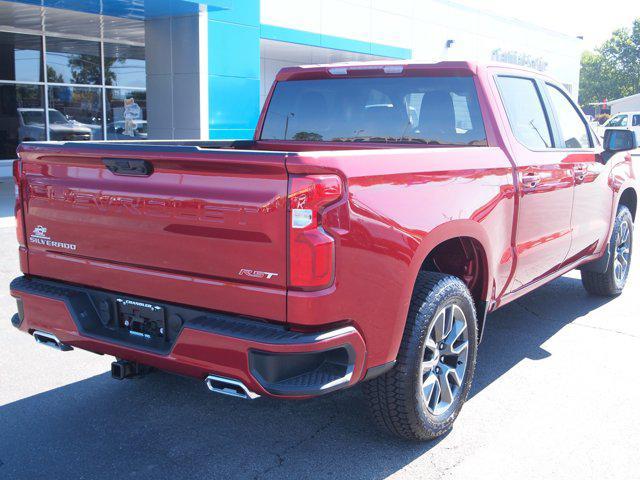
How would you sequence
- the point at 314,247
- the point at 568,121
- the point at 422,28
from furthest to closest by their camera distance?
1. the point at 422,28
2. the point at 568,121
3. the point at 314,247

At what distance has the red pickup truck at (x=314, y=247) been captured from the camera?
2791 millimetres

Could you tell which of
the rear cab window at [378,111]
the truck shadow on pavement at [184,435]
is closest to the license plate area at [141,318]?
the truck shadow on pavement at [184,435]

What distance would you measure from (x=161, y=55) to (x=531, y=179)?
1291 centimetres

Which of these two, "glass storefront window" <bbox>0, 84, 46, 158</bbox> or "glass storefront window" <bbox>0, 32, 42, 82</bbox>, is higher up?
"glass storefront window" <bbox>0, 32, 42, 82</bbox>

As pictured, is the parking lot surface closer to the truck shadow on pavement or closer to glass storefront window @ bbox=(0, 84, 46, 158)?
the truck shadow on pavement

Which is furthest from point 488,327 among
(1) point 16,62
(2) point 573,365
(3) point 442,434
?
(1) point 16,62

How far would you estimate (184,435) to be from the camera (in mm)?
3695

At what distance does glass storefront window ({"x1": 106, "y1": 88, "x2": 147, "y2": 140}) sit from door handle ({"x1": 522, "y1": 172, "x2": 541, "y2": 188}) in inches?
631

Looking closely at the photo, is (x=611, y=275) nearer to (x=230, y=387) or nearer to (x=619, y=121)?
(x=230, y=387)

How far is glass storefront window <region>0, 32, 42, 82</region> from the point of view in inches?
658

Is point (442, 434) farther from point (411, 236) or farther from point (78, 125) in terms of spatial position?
point (78, 125)

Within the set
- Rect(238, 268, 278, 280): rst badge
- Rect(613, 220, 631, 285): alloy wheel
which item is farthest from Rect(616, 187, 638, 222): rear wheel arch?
Rect(238, 268, 278, 280): rst badge

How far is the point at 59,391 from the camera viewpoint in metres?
4.24

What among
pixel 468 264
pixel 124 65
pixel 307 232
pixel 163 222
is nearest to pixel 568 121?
pixel 468 264
